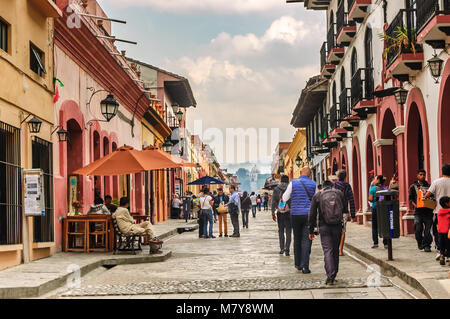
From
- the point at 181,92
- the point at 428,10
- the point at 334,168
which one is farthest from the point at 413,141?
the point at 181,92

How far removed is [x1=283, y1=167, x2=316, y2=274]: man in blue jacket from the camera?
11.3 metres

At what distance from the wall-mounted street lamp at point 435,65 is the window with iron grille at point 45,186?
779 cm

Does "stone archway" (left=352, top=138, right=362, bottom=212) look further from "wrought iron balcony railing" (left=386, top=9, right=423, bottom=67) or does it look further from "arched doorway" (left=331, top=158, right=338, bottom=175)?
"wrought iron balcony railing" (left=386, top=9, right=423, bottom=67)

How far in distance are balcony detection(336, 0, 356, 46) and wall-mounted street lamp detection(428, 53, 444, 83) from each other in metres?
11.0

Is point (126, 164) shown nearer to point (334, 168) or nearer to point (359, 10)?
point (359, 10)

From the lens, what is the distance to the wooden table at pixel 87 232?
15.1 metres

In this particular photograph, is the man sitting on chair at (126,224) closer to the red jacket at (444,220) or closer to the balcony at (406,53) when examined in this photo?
the red jacket at (444,220)

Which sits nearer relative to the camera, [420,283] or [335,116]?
[420,283]

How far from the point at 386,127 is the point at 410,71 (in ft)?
16.2

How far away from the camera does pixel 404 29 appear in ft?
53.1

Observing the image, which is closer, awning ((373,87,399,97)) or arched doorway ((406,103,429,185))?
arched doorway ((406,103,429,185))

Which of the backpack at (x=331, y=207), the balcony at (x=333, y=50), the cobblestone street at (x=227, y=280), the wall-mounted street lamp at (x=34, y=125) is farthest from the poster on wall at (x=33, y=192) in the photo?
the balcony at (x=333, y=50)

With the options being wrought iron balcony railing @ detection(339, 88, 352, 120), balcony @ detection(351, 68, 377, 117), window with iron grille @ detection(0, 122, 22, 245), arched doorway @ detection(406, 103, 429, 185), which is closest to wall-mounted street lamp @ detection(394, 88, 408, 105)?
arched doorway @ detection(406, 103, 429, 185)

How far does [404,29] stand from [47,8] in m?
7.73
